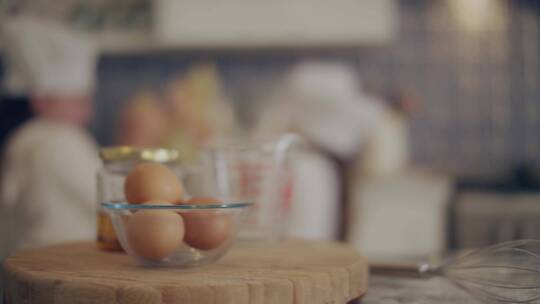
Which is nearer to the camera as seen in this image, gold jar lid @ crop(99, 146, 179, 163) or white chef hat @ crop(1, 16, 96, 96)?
gold jar lid @ crop(99, 146, 179, 163)

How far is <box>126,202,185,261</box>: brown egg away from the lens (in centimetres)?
73

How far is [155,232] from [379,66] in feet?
7.20

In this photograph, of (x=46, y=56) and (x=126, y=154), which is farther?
(x=46, y=56)

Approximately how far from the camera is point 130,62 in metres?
2.97

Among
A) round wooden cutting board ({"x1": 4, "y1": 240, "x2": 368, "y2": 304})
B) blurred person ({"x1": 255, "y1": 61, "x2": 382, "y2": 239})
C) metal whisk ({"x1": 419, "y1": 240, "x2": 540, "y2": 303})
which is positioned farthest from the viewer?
blurred person ({"x1": 255, "y1": 61, "x2": 382, "y2": 239})

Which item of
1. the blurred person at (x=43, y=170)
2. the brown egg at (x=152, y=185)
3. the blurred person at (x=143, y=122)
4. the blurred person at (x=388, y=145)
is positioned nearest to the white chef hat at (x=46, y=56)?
the blurred person at (x=43, y=170)

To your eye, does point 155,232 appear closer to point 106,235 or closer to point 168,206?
point 168,206

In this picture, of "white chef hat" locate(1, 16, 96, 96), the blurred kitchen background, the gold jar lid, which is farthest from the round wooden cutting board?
the blurred kitchen background

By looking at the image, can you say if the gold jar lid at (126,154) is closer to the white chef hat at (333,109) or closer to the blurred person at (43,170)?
the blurred person at (43,170)

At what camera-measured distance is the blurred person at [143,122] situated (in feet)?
9.18

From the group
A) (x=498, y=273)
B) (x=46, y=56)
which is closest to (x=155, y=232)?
(x=498, y=273)

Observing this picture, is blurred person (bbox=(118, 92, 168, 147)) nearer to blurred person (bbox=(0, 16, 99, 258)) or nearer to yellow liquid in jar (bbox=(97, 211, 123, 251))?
blurred person (bbox=(0, 16, 99, 258))

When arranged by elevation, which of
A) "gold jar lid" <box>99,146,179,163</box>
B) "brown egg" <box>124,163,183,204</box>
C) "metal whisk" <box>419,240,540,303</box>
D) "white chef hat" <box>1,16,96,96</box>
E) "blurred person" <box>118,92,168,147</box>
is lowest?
"metal whisk" <box>419,240,540,303</box>

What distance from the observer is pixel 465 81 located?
2.75m
